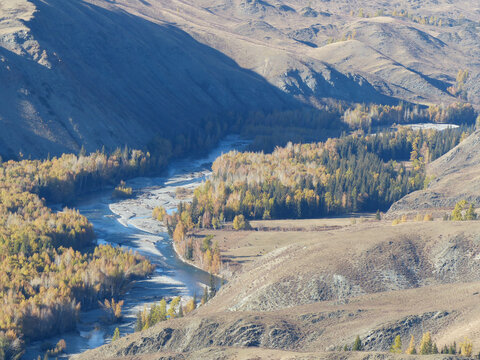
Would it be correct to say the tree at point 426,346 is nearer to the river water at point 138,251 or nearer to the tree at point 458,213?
the river water at point 138,251

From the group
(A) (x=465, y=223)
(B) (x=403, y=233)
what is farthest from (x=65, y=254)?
(A) (x=465, y=223)

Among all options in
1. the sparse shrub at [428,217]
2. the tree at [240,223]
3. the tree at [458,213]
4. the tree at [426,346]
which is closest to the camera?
the tree at [426,346]

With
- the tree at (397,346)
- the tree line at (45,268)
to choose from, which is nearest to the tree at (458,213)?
the tree line at (45,268)

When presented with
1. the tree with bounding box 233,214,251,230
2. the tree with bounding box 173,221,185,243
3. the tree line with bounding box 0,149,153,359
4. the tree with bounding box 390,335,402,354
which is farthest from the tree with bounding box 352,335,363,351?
the tree with bounding box 233,214,251,230

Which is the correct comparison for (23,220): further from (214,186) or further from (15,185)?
(214,186)

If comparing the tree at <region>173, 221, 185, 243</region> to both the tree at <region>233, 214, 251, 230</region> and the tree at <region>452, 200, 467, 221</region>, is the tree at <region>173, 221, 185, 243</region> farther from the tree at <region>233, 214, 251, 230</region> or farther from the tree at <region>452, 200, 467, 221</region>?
the tree at <region>452, 200, 467, 221</region>

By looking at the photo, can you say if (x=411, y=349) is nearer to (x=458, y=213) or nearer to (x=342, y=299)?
(x=342, y=299)
